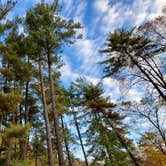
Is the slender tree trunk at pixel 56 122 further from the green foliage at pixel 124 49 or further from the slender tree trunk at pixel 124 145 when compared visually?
the slender tree trunk at pixel 124 145

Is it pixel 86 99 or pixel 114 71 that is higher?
pixel 86 99

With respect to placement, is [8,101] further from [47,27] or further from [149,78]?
[149,78]

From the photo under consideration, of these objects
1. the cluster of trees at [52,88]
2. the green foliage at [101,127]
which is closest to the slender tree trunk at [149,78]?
the cluster of trees at [52,88]

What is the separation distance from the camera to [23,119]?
19.6 metres

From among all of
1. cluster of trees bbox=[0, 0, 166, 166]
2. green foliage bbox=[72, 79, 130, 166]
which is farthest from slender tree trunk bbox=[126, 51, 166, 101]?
green foliage bbox=[72, 79, 130, 166]

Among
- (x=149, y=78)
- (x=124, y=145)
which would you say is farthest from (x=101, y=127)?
(x=149, y=78)

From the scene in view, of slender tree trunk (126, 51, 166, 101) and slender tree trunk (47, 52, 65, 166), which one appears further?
slender tree trunk (126, 51, 166, 101)

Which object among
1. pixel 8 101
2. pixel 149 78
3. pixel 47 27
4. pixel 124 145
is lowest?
pixel 8 101

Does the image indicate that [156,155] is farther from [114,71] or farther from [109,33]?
[109,33]

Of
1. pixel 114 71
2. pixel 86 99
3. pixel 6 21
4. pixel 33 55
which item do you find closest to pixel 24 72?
pixel 33 55

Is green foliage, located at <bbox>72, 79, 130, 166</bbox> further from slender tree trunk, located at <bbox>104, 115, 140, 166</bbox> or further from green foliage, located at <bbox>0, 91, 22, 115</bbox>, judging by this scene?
green foliage, located at <bbox>0, 91, 22, 115</bbox>

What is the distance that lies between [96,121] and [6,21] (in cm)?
1271

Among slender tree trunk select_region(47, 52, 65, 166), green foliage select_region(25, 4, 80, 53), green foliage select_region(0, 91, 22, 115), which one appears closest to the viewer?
green foliage select_region(0, 91, 22, 115)

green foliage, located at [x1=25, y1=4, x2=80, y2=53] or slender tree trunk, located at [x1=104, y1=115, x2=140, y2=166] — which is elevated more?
green foliage, located at [x1=25, y1=4, x2=80, y2=53]
